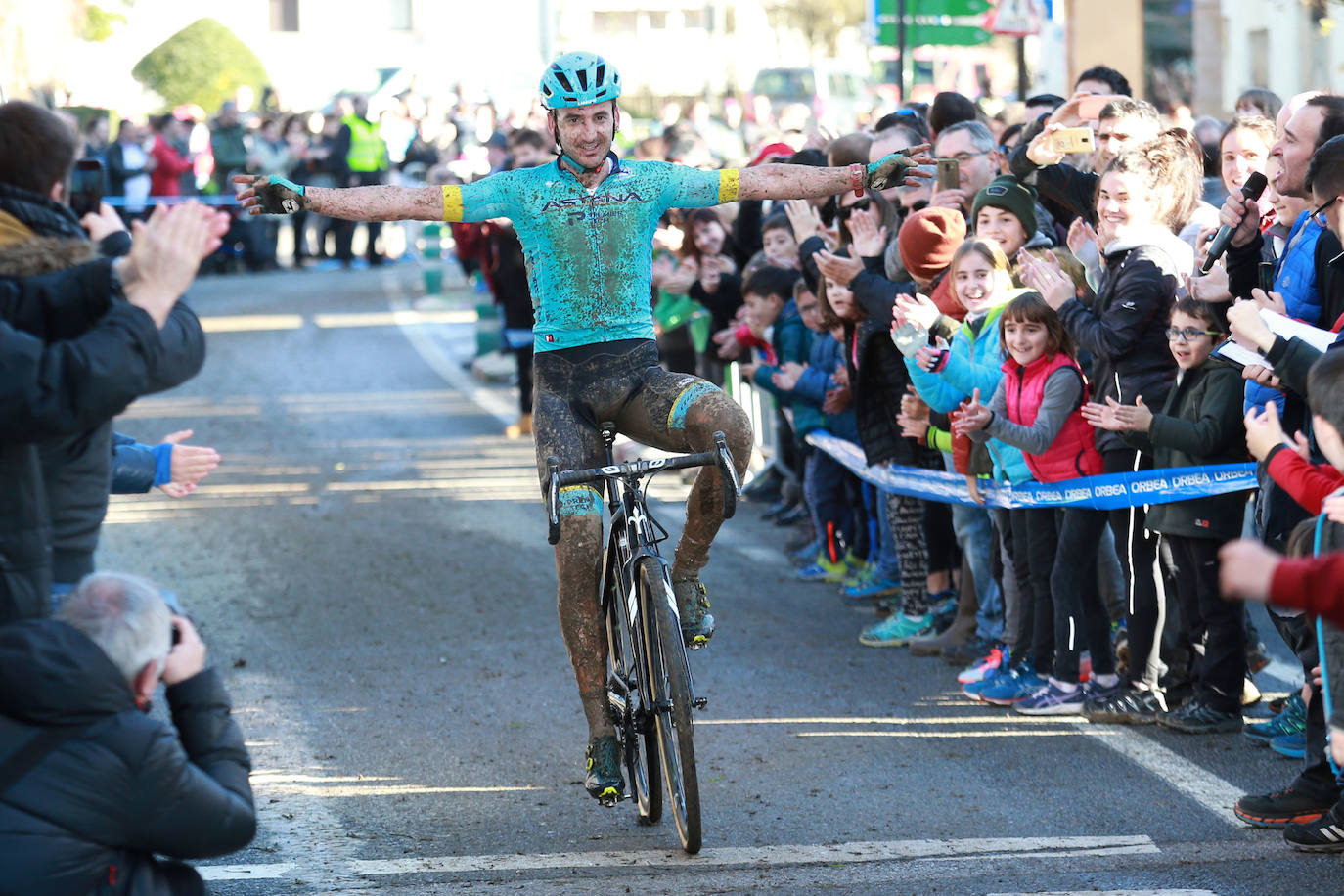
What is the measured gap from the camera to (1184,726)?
7.00 meters

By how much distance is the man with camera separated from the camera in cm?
375

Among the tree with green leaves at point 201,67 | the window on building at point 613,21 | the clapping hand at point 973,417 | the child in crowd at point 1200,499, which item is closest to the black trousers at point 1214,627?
the child in crowd at point 1200,499

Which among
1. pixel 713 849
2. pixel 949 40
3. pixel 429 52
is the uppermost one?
pixel 429 52

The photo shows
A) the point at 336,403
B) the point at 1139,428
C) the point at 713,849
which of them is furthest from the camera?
the point at 336,403

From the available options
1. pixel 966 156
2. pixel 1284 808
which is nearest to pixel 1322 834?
pixel 1284 808

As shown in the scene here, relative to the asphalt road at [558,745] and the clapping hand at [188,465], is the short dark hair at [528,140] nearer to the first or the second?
the asphalt road at [558,745]

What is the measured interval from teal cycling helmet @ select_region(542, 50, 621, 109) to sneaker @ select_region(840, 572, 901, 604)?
4122 mm

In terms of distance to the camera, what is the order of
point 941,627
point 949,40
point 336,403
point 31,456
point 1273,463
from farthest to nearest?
point 949,40, point 336,403, point 941,627, point 1273,463, point 31,456

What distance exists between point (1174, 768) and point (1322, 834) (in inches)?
39.0

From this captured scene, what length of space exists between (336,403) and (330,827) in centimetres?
1157

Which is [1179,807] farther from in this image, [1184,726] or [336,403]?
[336,403]

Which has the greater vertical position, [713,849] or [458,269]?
[458,269]

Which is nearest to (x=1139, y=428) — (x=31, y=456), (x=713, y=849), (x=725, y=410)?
(x=725, y=410)

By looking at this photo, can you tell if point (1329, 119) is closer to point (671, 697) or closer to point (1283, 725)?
point (1283, 725)
